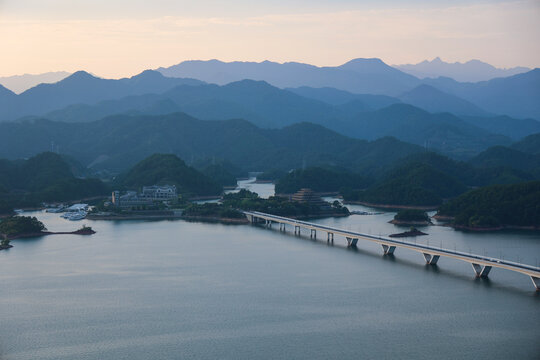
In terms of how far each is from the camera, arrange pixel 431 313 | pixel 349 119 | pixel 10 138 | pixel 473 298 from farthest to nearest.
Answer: pixel 349 119, pixel 10 138, pixel 473 298, pixel 431 313

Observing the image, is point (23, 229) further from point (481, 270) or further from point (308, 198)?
point (481, 270)

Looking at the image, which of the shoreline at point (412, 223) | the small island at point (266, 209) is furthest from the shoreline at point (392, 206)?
the shoreline at point (412, 223)

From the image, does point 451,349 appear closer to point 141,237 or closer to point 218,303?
point 218,303

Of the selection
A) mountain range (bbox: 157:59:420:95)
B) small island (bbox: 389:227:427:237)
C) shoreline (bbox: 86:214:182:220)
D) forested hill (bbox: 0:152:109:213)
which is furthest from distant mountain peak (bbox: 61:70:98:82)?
small island (bbox: 389:227:427:237)

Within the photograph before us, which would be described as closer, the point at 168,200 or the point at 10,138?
the point at 168,200

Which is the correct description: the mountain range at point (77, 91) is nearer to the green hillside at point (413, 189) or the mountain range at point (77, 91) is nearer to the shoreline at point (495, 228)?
the green hillside at point (413, 189)

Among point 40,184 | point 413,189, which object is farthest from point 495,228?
point 40,184

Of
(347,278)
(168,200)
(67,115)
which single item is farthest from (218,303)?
(67,115)
